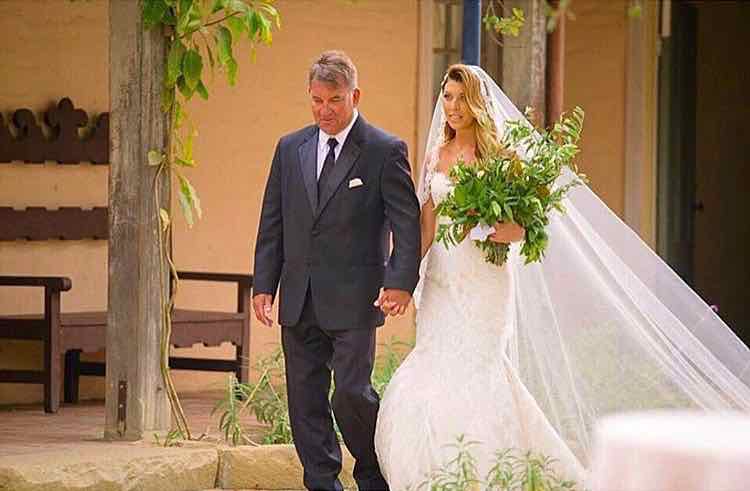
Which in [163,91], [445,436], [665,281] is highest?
[163,91]

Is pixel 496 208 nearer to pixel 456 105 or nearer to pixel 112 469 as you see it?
pixel 456 105

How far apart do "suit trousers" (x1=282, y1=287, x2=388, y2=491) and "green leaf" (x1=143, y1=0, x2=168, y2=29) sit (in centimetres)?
173

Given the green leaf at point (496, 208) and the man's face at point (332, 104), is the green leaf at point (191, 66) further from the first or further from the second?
the green leaf at point (496, 208)

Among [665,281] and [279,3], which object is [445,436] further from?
[279,3]

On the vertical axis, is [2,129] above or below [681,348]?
above

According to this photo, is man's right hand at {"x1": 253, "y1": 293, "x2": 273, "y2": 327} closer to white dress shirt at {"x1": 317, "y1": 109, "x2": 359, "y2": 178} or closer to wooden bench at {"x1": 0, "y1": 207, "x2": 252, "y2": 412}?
white dress shirt at {"x1": 317, "y1": 109, "x2": 359, "y2": 178}

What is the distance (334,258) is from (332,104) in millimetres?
624

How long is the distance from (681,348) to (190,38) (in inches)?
104

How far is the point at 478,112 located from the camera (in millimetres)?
8117

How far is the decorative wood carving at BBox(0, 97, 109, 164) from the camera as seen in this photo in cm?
1074

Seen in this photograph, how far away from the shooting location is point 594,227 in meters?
8.68

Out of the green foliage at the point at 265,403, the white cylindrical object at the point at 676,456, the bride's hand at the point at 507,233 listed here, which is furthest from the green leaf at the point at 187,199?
the white cylindrical object at the point at 676,456

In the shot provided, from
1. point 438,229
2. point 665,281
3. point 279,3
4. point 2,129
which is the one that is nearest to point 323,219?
point 438,229

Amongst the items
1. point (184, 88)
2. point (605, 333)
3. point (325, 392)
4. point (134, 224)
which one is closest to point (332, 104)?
point (325, 392)
